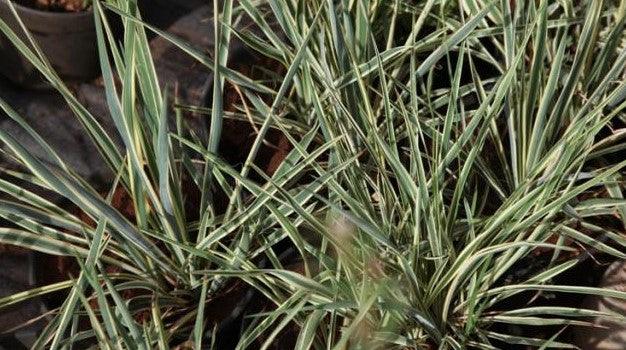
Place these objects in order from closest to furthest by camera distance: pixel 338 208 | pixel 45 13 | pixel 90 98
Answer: pixel 338 208 → pixel 45 13 → pixel 90 98

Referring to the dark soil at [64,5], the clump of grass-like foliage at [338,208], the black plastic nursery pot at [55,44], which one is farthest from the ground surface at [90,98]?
the clump of grass-like foliage at [338,208]

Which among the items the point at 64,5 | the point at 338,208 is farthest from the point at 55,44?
the point at 338,208

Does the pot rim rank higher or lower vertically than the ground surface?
higher

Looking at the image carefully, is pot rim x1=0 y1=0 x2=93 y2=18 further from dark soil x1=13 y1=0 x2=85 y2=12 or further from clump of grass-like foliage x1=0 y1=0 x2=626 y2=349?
clump of grass-like foliage x1=0 y1=0 x2=626 y2=349

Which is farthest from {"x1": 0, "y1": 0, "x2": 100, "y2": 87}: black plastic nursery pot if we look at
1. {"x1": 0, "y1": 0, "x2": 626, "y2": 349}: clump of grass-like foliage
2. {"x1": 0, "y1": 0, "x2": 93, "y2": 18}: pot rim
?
{"x1": 0, "y1": 0, "x2": 626, "y2": 349}: clump of grass-like foliage

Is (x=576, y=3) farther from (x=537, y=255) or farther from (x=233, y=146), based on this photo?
(x=233, y=146)

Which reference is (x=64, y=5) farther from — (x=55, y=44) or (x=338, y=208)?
(x=338, y=208)

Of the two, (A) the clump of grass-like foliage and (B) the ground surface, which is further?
(B) the ground surface

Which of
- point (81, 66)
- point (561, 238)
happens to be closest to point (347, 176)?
point (561, 238)
